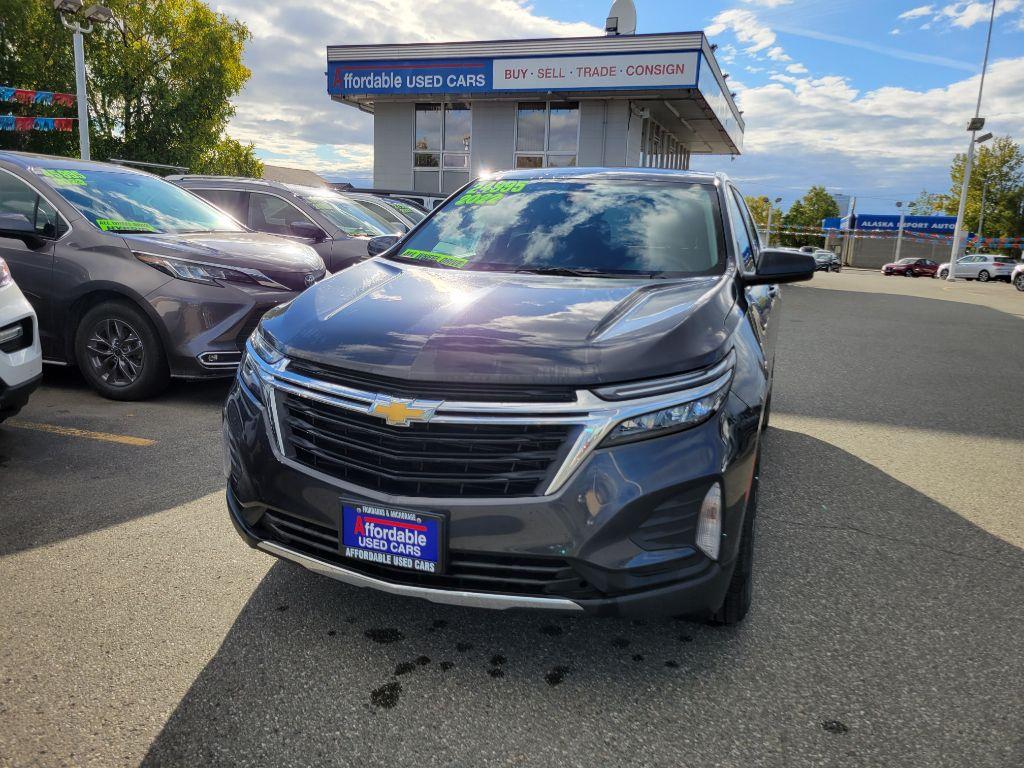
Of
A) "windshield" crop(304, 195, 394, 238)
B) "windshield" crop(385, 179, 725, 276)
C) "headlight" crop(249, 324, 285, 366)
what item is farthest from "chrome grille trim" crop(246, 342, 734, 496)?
"windshield" crop(304, 195, 394, 238)

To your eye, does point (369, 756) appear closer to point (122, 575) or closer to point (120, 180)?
point (122, 575)

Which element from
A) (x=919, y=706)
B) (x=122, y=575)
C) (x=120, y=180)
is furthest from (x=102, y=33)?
(x=919, y=706)

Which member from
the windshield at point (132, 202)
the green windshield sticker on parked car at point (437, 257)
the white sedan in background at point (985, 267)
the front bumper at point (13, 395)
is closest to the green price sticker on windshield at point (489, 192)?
the green windshield sticker on parked car at point (437, 257)

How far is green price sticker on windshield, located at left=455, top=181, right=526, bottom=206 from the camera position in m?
3.88

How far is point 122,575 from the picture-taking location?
9.57 ft

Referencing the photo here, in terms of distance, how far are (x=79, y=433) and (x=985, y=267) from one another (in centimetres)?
4635

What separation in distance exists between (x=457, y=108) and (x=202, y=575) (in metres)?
24.7

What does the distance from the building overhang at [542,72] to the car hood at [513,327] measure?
20.9 m

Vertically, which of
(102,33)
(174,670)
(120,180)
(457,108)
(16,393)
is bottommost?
(174,670)

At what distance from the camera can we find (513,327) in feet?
7.61

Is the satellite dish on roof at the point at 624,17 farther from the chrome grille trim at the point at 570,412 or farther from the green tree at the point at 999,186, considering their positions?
the green tree at the point at 999,186

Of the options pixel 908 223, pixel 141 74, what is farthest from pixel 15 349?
pixel 908 223

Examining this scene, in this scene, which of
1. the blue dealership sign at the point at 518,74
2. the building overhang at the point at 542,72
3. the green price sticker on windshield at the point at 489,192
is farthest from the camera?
the building overhang at the point at 542,72

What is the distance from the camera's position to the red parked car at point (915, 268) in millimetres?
50000
